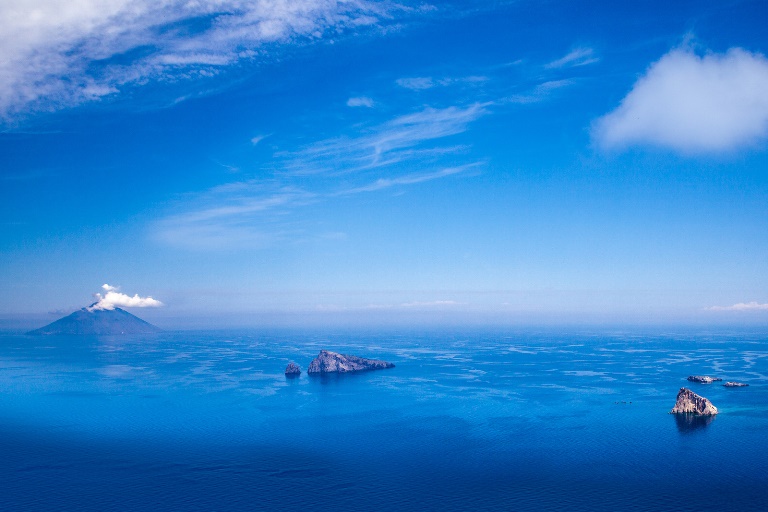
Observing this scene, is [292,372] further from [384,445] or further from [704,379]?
[704,379]

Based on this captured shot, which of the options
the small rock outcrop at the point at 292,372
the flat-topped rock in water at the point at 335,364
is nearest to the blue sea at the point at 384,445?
the small rock outcrop at the point at 292,372

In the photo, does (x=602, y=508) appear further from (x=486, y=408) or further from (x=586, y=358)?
(x=586, y=358)

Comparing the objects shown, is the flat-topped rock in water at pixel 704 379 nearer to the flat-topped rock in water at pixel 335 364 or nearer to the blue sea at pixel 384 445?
the blue sea at pixel 384 445

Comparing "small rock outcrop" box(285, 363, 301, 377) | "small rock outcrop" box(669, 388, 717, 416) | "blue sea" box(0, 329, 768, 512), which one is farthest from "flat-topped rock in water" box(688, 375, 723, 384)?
"small rock outcrop" box(285, 363, 301, 377)

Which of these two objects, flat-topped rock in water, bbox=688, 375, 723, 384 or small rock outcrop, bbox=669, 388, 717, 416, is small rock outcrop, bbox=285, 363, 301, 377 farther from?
flat-topped rock in water, bbox=688, 375, 723, 384

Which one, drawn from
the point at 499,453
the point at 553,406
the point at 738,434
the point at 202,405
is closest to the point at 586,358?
the point at 553,406

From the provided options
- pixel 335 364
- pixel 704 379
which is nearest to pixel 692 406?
pixel 704 379
